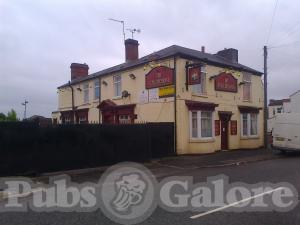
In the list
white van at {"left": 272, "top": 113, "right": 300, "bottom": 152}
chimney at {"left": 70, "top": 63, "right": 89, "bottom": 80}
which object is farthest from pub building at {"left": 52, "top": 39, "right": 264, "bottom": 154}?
chimney at {"left": 70, "top": 63, "right": 89, "bottom": 80}

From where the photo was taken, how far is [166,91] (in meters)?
21.4

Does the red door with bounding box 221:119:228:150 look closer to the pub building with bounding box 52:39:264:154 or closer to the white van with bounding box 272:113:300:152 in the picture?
the pub building with bounding box 52:39:264:154

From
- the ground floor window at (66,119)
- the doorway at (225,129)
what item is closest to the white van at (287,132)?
the doorway at (225,129)

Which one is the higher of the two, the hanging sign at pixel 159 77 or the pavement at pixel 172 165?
the hanging sign at pixel 159 77

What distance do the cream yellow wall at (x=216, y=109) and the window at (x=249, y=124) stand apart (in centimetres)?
47

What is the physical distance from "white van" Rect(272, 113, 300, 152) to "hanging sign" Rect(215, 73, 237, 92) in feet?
12.8

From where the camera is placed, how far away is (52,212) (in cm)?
794

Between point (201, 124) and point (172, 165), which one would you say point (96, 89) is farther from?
point (172, 165)

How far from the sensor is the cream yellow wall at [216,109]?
69.1ft

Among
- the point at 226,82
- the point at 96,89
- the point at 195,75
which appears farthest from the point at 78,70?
the point at 195,75

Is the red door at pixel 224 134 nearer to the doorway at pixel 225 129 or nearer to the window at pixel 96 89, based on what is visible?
the doorway at pixel 225 129

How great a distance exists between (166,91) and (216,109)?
3981 mm

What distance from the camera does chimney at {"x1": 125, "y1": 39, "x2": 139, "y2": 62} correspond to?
2778cm

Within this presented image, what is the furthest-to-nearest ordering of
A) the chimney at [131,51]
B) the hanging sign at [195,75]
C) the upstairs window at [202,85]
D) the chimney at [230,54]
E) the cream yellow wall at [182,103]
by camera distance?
the chimney at [230,54]
the chimney at [131,51]
the upstairs window at [202,85]
the cream yellow wall at [182,103]
the hanging sign at [195,75]
